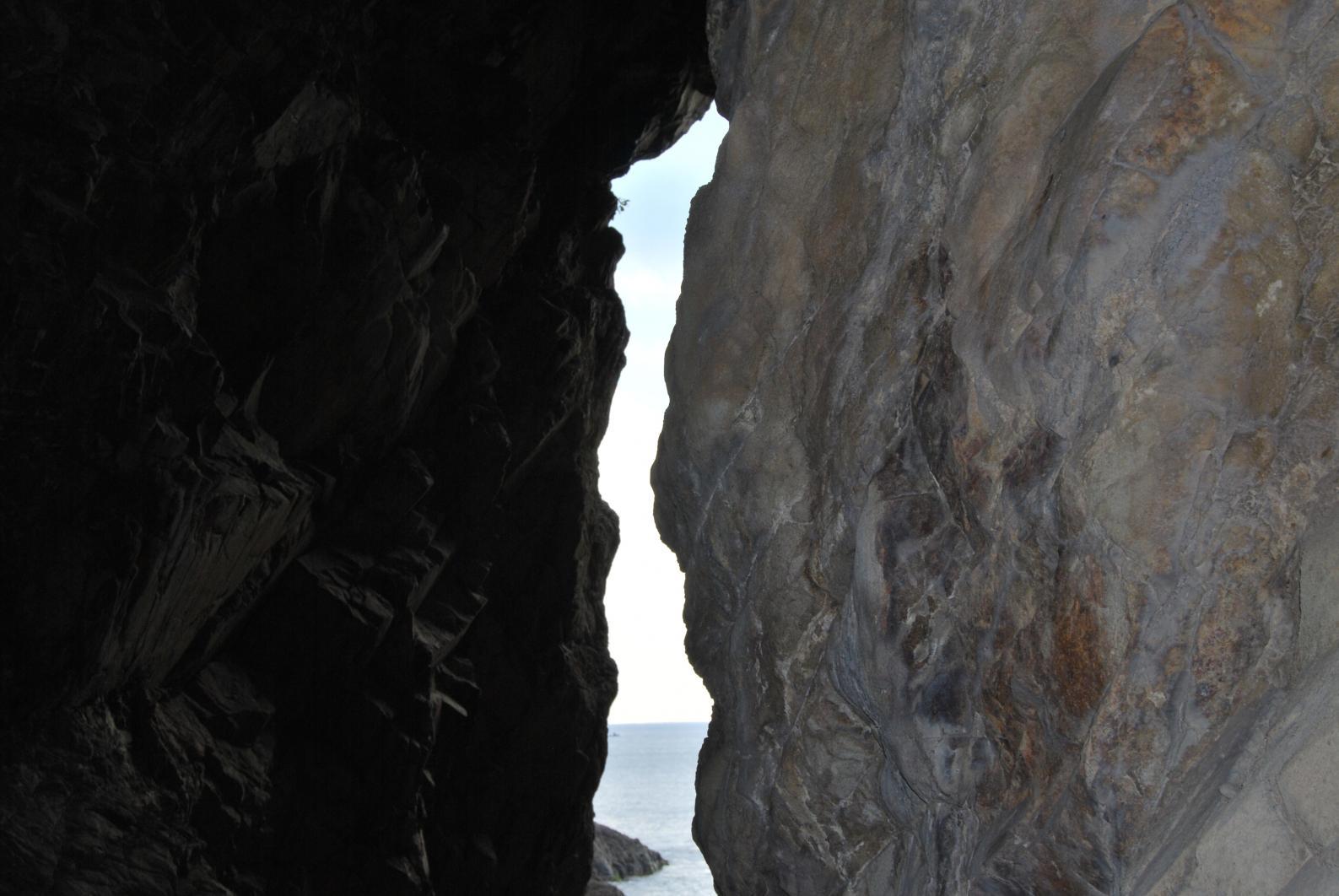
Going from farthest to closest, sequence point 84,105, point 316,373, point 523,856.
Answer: point 523,856, point 316,373, point 84,105

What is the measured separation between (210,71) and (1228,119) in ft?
34.6

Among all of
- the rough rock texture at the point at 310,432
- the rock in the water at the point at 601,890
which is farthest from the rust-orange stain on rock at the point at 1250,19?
the rock in the water at the point at 601,890

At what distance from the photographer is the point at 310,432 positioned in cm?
1399

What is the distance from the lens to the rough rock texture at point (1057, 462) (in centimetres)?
→ 343

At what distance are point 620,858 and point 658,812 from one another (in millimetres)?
29874

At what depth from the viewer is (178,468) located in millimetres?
10625

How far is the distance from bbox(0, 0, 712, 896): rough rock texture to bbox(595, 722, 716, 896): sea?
3.77 metres

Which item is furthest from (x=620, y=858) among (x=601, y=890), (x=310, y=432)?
(x=310, y=432)

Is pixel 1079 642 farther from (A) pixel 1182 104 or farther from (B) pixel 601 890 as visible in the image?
(B) pixel 601 890

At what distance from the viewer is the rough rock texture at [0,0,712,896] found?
9.90m

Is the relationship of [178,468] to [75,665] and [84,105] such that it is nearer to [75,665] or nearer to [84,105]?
[75,665]

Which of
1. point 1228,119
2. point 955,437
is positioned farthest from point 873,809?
point 1228,119

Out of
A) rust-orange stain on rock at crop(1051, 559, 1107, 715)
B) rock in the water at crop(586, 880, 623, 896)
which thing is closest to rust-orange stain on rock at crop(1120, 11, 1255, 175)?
rust-orange stain on rock at crop(1051, 559, 1107, 715)

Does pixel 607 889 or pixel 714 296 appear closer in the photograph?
pixel 714 296
